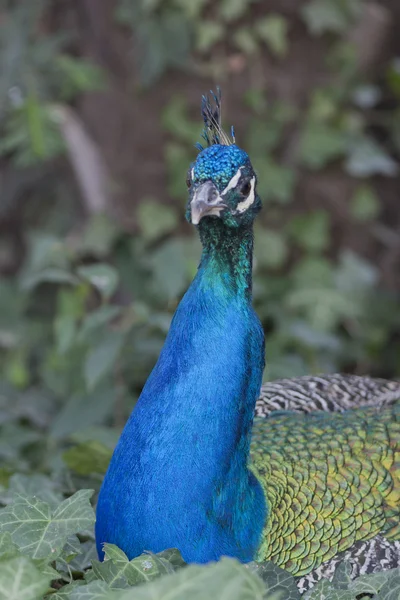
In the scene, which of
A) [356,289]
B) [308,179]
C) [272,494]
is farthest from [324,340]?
[272,494]

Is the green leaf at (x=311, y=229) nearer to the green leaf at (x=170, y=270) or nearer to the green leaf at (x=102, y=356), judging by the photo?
the green leaf at (x=170, y=270)

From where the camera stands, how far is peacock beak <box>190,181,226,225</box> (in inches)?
65.6

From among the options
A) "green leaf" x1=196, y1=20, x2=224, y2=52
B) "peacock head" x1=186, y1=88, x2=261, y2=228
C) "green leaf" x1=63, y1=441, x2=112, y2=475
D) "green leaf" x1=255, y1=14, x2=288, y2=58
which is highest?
"green leaf" x1=255, y1=14, x2=288, y2=58

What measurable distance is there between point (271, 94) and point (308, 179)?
405 millimetres

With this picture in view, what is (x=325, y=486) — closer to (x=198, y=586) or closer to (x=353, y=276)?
(x=198, y=586)

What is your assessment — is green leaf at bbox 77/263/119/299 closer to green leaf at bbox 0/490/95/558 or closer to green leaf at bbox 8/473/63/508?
green leaf at bbox 8/473/63/508

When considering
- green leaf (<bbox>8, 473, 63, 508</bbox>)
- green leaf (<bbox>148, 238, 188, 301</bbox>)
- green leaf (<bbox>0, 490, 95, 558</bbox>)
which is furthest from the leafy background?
green leaf (<bbox>0, 490, 95, 558</bbox>)

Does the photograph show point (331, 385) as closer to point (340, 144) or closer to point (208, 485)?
point (208, 485)

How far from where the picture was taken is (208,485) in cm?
174

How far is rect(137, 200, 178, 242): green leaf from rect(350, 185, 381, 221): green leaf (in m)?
0.80

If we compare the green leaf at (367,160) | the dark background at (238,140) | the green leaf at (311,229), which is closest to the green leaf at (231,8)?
the dark background at (238,140)

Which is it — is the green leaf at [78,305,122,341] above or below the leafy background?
below

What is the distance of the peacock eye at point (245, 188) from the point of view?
69.6 inches

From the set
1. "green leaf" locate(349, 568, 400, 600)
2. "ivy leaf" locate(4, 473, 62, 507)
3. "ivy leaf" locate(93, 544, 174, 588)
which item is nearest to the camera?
"ivy leaf" locate(93, 544, 174, 588)
